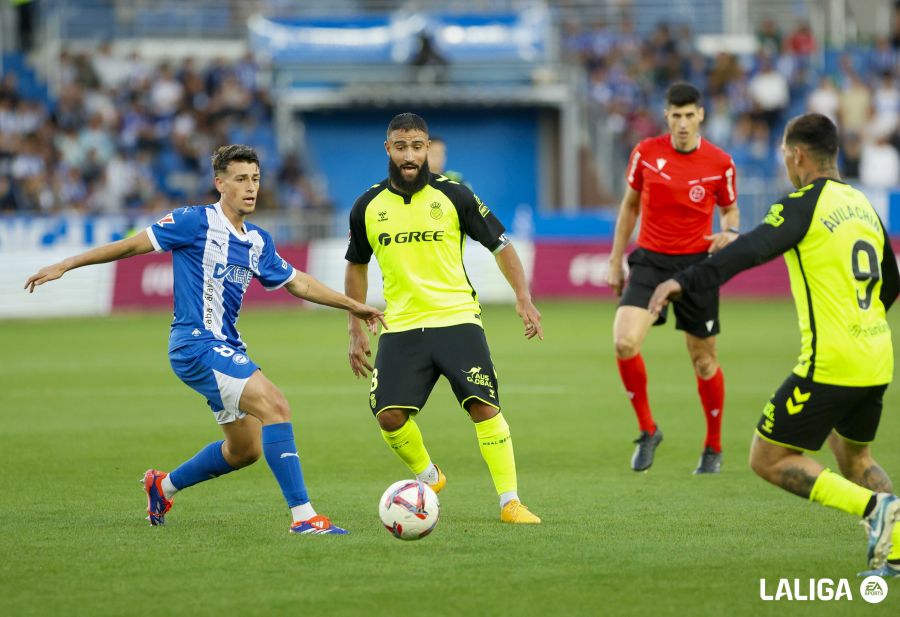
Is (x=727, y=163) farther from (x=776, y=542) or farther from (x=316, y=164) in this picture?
(x=316, y=164)

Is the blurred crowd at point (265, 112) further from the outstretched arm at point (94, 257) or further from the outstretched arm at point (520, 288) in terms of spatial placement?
the outstretched arm at point (94, 257)

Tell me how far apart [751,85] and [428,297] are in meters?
26.2

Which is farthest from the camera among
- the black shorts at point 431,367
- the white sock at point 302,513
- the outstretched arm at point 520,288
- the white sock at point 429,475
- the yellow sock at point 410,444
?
the white sock at point 429,475

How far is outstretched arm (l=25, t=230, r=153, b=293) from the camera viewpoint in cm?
727

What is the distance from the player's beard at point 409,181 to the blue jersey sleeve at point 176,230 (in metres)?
1.14

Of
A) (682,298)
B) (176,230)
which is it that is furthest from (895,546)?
(682,298)

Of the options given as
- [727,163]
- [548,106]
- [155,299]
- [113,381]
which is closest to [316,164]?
[548,106]

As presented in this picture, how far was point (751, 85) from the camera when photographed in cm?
3272

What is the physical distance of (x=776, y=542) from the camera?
7176 mm

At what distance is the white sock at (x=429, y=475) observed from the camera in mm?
8562

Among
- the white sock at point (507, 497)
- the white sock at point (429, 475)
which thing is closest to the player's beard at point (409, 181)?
the white sock at point (429, 475)

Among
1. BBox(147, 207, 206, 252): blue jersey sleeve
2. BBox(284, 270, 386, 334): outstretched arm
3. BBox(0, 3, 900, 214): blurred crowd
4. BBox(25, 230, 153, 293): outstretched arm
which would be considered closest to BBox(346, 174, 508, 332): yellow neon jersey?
BBox(284, 270, 386, 334): outstretched arm

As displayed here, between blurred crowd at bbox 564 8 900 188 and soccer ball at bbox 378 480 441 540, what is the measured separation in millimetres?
24720

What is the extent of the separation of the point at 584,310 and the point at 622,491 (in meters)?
16.1
